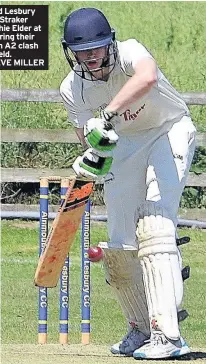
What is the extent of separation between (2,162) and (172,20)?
4.31 metres

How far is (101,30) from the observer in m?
5.89

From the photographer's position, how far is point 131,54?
5926 millimetres

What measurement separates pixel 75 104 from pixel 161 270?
1076mm

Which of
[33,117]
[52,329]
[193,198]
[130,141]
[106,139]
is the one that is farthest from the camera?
[33,117]

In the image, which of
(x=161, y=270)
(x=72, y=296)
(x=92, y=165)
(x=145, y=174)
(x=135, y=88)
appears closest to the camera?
(x=135, y=88)

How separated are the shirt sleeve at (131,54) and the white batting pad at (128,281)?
1019mm

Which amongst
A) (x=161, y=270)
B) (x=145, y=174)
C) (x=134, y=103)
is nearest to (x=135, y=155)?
(x=145, y=174)

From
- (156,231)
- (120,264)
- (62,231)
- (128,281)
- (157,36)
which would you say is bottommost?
(157,36)

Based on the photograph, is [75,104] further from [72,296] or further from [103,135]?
[72,296]

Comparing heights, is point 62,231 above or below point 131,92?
below

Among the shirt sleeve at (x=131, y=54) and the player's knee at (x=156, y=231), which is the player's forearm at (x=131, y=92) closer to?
the shirt sleeve at (x=131, y=54)

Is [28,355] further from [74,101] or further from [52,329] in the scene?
[52,329]

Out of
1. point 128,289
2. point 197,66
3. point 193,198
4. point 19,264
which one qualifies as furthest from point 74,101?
point 197,66

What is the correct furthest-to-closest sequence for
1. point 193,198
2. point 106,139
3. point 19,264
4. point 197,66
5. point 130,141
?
1. point 197,66
2. point 193,198
3. point 19,264
4. point 130,141
5. point 106,139
